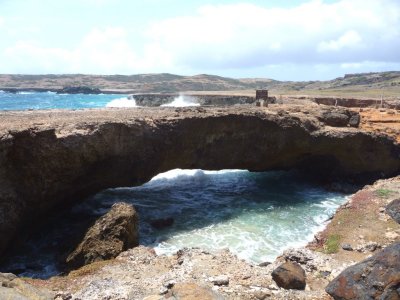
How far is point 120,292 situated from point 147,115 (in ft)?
33.9

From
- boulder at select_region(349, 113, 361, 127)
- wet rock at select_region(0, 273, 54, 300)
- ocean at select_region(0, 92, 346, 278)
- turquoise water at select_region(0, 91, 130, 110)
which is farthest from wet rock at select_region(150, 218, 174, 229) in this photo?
turquoise water at select_region(0, 91, 130, 110)

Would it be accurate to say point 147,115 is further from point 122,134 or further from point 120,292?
point 120,292

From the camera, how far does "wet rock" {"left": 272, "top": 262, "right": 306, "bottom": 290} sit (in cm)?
1059

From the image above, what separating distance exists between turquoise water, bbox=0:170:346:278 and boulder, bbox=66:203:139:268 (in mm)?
985

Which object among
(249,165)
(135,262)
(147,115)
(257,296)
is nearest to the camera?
(257,296)

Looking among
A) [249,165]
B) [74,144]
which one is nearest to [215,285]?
[74,144]

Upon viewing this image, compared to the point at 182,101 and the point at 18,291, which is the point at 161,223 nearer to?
the point at 18,291

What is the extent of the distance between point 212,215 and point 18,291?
11002 mm

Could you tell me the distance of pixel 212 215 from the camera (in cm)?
1936

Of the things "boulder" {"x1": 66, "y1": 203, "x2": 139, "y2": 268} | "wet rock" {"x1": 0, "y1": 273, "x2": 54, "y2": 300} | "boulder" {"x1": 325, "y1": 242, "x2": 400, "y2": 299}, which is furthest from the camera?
"boulder" {"x1": 66, "y1": 203, "x2": 139, "y2": 268}

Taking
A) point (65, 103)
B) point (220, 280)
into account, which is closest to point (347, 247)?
point (220, 280)

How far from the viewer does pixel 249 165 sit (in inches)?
909

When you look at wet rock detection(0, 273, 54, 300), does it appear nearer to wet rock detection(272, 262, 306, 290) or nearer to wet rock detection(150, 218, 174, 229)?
wet rock detection(272, 262, 306, 290)

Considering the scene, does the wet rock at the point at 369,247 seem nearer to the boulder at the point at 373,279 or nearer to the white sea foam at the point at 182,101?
the boulder at the point at 373,279
